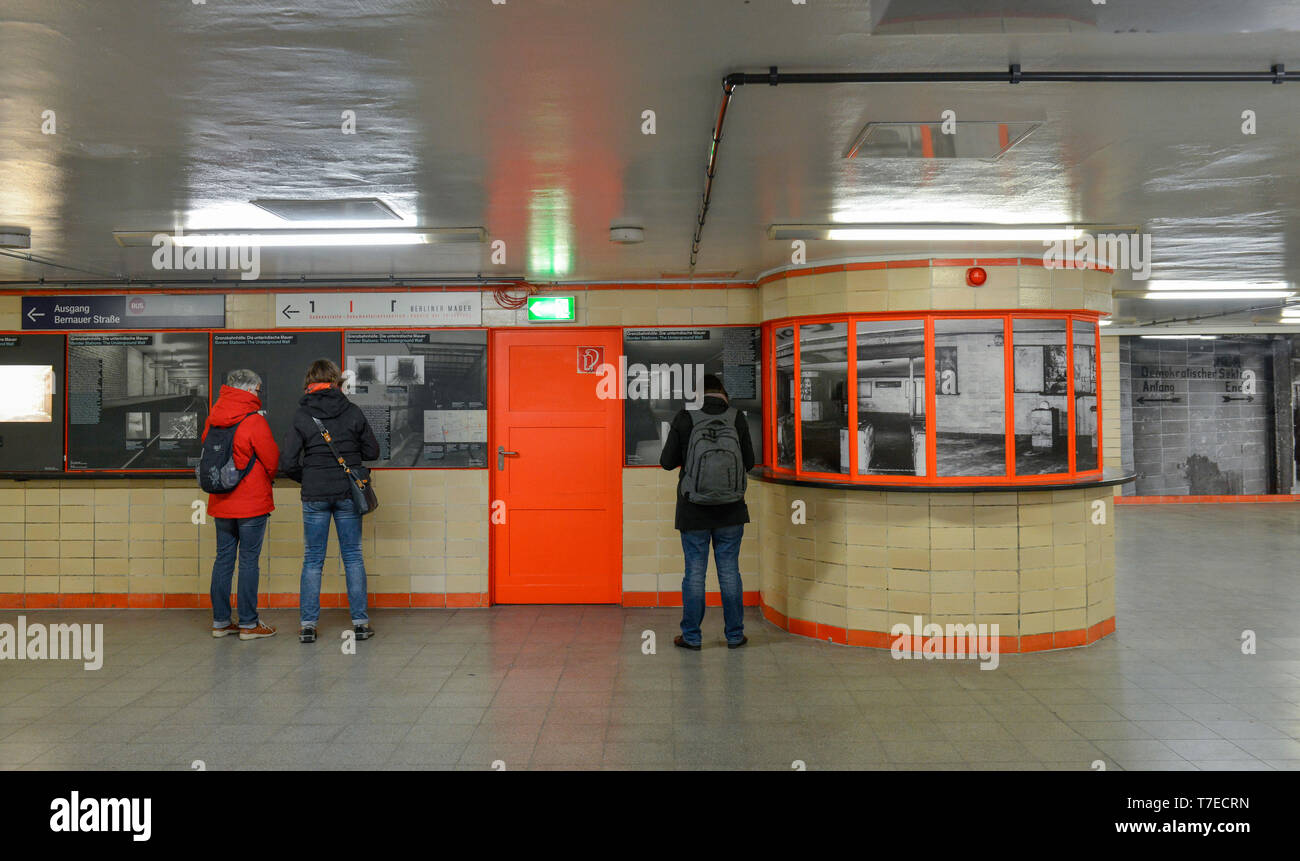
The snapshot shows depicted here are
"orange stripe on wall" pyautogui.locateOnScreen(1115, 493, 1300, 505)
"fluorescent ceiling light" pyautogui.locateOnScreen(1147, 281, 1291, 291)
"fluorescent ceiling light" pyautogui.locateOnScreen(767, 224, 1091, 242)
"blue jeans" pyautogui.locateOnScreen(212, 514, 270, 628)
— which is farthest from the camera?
"orange stripe on wall" pyautogui.locateOnScreen(1115, 493, 1300, 505)

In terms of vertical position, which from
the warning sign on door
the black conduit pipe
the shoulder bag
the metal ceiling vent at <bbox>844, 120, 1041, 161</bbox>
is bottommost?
the shoulder bag

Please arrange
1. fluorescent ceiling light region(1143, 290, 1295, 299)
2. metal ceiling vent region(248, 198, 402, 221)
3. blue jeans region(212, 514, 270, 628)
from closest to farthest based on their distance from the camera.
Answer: metal ceiling vent region(248, 198, 402, 221)
blue jeans region(212, 514, 270, 628)
fluorescent ceiling light region(1143, 290, 1295, 299)

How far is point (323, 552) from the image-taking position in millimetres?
6086

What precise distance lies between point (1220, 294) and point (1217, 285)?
2.63 feet

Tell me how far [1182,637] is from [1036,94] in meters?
4.94

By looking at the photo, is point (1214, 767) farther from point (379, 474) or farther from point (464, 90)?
point (379, 474)

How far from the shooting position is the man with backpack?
18.7 ft

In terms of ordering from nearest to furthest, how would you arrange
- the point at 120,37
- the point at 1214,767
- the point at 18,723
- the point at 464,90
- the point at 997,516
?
the point at 120,37, the point at 464,90, the point at 1214,767, the point at 18,723, the point at 997,516

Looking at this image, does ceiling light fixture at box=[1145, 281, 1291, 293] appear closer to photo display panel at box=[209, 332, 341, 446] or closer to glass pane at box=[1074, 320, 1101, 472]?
glass pane at box=[1074, 320, 1101, 472]

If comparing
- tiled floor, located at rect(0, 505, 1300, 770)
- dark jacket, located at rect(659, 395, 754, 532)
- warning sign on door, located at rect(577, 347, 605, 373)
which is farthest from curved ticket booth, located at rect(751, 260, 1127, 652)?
warning sign on door, located at rect(577, 347, 605, 373)

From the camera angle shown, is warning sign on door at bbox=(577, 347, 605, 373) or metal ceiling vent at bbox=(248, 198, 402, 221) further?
warning sign on door at bbox=(577, 347, 605, 373)

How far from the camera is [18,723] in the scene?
14.5 ft

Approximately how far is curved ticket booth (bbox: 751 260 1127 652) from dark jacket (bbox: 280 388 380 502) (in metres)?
3.17
